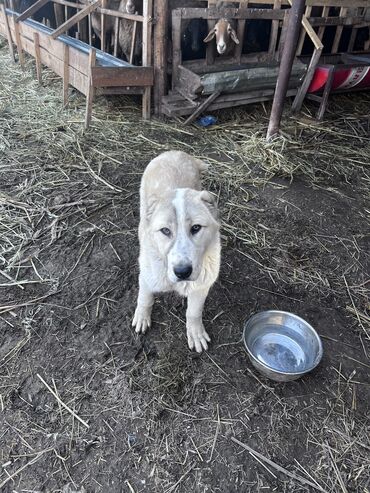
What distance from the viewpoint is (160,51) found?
21.3ft

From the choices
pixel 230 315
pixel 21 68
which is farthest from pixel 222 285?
pixel 21 68

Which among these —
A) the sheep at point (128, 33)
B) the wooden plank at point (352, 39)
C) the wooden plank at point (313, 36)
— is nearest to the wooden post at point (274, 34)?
the wooden plank at point (313, 36)

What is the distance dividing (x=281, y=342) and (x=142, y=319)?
1169 mm

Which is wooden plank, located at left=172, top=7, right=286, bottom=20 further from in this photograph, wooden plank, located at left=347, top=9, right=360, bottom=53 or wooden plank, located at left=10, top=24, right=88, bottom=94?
wooden plank, located at left=347, top=9, right=360, bottom=53

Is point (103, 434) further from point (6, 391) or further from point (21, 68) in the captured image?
point (21, 68)

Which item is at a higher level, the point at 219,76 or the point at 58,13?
the point at 58,13

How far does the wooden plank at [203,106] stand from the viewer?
651 centimetres

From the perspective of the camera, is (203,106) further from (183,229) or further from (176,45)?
(183,229)

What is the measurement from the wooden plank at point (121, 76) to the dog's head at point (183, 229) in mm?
4043

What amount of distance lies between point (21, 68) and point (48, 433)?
28.4ft

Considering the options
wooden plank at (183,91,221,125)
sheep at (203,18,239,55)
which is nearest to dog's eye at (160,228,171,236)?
wooden plank at (183,91,221,125)

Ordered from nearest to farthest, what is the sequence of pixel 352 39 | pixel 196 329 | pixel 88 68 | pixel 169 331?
pixel 196 329
pixel 169 331
pixel 88 68
pixel 352 39

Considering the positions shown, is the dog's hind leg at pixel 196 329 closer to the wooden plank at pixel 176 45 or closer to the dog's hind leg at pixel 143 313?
the dog's hind leg at pixel 143 313

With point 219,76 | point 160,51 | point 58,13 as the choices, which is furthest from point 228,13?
point 58,13
